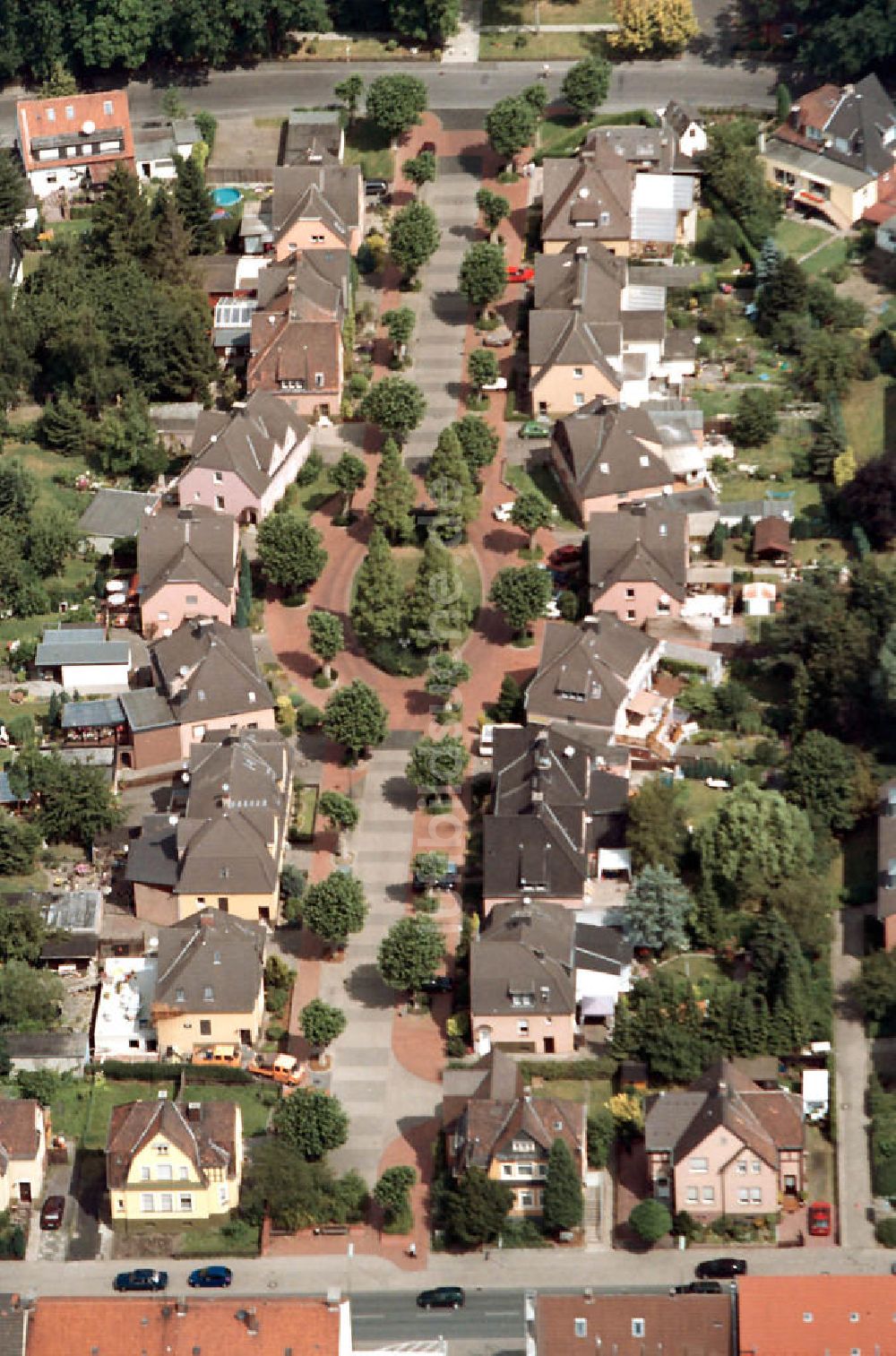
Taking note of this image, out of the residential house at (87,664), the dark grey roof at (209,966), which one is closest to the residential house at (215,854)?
the dark grey roof at (209,966)

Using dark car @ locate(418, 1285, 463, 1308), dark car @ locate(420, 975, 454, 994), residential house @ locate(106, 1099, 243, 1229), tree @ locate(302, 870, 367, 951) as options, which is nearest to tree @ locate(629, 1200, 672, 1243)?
dark car @ locate(418, 1285, 463, 1308)

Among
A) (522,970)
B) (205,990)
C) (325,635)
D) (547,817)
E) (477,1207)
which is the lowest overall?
(477,1207)

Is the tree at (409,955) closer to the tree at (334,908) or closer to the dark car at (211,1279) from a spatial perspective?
the tree at (334,908)

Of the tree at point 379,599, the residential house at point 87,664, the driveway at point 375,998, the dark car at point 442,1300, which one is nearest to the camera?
the dark car at point 442,1300

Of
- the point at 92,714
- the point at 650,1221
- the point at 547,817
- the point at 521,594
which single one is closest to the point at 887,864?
the point at 547,817

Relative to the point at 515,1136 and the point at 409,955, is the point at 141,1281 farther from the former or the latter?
the point at 409,955

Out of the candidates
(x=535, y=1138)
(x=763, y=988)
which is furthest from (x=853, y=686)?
(x=535, y=1138)

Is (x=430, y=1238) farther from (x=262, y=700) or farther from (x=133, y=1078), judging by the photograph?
(x=262, y=700)
